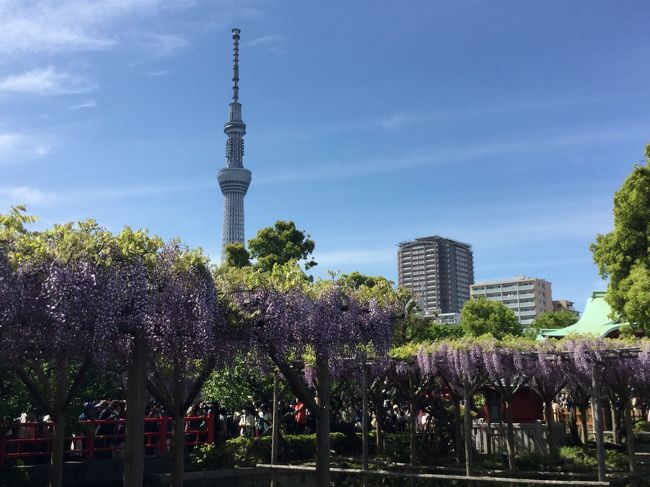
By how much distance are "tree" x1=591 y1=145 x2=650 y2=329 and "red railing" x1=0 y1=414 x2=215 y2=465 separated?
50.9 ft

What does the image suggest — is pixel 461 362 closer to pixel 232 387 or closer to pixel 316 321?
pixel 316 321

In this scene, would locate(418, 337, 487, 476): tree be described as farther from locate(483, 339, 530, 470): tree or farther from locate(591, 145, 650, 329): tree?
locate(591, 145, 650, 329): tree

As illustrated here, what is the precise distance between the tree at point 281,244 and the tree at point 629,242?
21439mm

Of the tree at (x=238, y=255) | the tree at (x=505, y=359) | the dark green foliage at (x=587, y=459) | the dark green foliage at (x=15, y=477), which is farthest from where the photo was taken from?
the tree at (x=238, y=255)

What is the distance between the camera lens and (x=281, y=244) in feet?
142

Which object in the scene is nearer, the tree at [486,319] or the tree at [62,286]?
the tree at [62,286]

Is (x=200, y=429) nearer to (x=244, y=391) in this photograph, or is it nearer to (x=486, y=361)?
(x=244, y=391)

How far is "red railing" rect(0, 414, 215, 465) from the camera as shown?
14990 mm

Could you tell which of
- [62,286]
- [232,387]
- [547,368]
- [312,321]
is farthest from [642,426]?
[62,286]

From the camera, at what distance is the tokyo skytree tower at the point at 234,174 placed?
157625 millimetres

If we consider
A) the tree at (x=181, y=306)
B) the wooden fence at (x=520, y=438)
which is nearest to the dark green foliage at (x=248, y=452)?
the wooden fence at (x=520, y=438)

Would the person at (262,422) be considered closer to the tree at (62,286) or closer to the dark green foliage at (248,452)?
the dark green foliage at (248,452)

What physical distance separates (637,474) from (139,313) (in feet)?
41.6

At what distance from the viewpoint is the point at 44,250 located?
9.13 m
